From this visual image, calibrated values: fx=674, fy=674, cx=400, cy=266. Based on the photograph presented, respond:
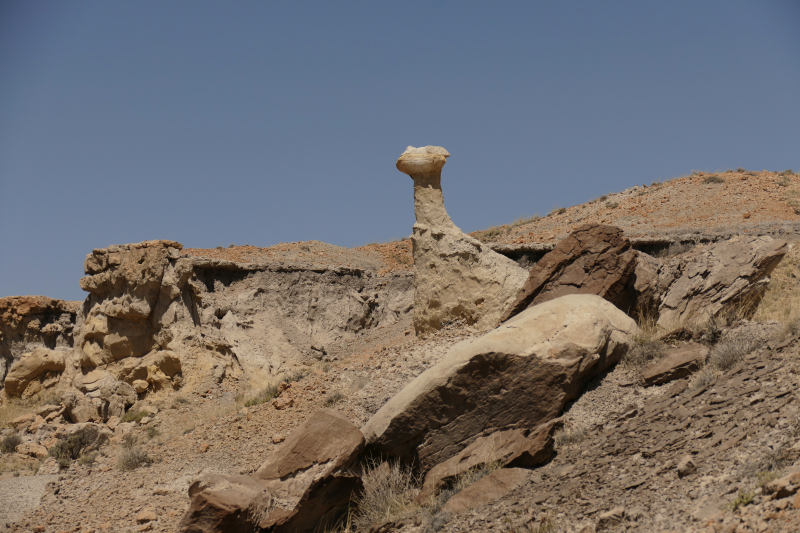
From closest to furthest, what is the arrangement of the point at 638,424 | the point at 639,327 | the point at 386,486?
the point at 638,424, the point at 386,486, the point at 639,327

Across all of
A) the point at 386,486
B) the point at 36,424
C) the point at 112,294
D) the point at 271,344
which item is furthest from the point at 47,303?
the point at 386,486

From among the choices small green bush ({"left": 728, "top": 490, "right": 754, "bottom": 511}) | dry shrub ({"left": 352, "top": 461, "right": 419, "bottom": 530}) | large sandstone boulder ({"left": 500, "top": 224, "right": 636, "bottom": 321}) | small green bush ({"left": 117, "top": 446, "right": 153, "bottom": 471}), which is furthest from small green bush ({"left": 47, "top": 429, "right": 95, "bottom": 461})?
small green bush ({"left": 728, "top": 490, "right": 754, "bottom": 511})

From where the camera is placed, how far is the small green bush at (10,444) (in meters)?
11.3

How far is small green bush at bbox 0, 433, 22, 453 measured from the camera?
37.0 feet

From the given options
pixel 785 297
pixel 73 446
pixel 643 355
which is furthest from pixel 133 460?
pixel 785 297

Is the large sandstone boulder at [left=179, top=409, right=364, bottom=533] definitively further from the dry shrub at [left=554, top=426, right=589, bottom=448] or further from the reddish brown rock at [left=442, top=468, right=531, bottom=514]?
the dry shrub at [left=554, top=426, right=589, bottom=448]

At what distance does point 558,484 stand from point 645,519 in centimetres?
120

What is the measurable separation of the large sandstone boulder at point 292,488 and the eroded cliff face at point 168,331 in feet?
20.8

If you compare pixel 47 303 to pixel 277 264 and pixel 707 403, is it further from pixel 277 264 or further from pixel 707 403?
pixel 707 403

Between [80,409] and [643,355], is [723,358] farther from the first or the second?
[80,409]

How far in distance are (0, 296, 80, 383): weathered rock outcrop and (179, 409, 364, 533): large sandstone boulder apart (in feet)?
33.1

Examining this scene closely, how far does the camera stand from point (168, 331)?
13.9 metres

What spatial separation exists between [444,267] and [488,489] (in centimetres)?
542

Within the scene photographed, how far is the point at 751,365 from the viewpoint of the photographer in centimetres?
700
